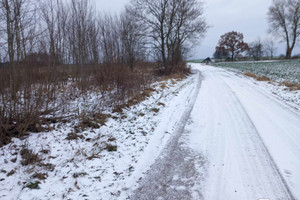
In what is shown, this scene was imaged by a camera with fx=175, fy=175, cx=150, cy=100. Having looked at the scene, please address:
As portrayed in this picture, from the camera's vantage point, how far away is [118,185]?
9.39ft

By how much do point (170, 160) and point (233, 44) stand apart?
77.0m

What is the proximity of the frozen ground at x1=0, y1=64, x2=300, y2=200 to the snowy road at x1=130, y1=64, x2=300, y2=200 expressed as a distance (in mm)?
14

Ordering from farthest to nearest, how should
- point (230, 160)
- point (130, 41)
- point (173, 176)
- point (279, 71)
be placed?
point (279, 71)
point (130, 41)
point (230, 160)
point (173, 176)

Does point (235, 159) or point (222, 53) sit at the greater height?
point (222, 53)

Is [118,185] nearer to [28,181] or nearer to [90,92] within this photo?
[28,181]

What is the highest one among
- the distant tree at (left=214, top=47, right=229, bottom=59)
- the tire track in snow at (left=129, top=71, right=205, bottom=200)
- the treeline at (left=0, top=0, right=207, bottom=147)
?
the distant tree at (left=214, top=47, right=229, bottom=59)

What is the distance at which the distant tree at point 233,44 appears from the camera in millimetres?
68438

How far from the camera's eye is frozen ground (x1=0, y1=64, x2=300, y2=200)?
2.67 meters

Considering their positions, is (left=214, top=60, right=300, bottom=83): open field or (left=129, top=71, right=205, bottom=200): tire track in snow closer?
(left=129, top=71, right=205, bottom=200): tire track in snow

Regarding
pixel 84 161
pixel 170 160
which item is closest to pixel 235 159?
pixel 170 160

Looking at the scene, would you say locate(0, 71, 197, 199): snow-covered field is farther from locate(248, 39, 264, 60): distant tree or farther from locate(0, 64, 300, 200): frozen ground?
locate(248, 39, 264, 60): distant tree

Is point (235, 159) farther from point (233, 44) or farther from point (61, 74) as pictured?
point (233, 44)

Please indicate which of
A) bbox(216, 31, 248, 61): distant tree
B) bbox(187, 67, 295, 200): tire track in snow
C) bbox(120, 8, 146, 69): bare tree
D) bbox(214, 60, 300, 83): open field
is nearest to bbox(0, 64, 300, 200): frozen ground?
bbox(187, 67, 295, 200): tire track in snow

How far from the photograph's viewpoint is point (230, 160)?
3371 mm
